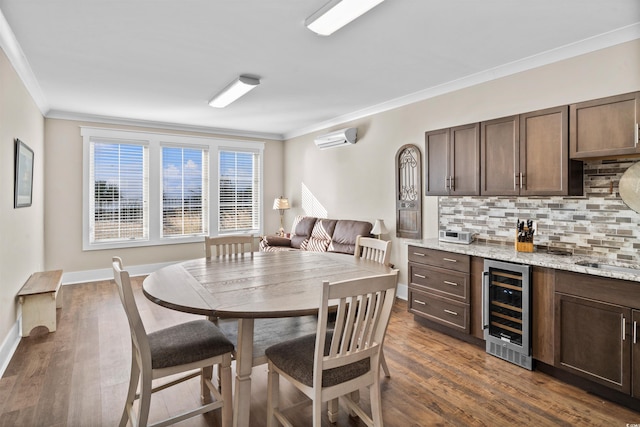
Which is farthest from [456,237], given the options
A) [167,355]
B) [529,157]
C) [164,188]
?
[164,188]

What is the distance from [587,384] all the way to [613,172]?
1.59m

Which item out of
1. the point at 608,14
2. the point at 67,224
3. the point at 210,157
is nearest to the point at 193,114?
Result: the point at 210,157

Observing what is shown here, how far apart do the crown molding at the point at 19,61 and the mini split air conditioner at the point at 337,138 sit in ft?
12.1

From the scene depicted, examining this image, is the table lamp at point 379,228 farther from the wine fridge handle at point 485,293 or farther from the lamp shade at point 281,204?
the lamp shade at point 281,204

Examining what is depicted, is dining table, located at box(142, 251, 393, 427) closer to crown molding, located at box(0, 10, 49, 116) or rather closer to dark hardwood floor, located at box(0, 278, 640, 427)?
dark hardwood floor, located at box(0, 278, 640, 427)

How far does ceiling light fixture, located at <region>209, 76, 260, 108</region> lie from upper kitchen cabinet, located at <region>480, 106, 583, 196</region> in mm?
2403

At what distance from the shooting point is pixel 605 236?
9.02 feet

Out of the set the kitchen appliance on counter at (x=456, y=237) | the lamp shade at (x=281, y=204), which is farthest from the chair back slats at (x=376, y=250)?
the lamp shade at (x=281, y=204)

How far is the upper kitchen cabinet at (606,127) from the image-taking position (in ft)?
7.77

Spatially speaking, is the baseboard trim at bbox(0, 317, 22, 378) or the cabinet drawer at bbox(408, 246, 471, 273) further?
the cabinet drawer at bbox(408, 246, 471, 273)

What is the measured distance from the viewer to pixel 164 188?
607 cm

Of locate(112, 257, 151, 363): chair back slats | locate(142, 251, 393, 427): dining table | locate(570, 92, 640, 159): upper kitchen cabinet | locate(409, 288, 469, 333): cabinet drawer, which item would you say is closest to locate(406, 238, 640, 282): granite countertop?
locate(409, 288, 469, 333): cabinet drawer

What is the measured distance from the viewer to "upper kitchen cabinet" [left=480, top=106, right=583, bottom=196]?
2744mm

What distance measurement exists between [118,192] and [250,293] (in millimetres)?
4909
